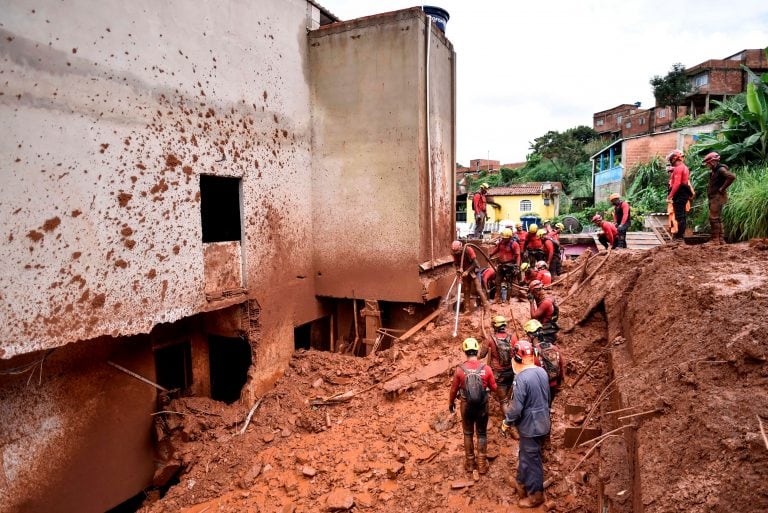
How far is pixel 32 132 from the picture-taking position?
16.4 feet

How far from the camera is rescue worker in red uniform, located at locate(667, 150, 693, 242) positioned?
A: 27.2 feet

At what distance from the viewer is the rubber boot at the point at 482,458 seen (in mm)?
5621

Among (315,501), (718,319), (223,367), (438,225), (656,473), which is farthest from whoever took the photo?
(438,225)

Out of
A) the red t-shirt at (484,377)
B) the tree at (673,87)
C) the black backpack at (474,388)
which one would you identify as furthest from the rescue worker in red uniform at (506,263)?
the tree at (673,87)

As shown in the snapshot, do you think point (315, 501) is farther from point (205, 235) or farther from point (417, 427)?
point (205, 235)

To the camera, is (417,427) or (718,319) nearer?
(718,319)

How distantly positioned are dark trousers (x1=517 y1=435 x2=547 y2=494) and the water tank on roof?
9.28m

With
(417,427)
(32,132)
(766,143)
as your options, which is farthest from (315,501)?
(766,143)

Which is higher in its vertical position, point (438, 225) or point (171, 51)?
point (171, 51)

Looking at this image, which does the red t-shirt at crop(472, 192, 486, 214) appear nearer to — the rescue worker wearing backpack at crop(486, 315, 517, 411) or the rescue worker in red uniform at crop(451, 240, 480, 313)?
the rescue worker in red uniform at crop(451, 240, 480, 313)

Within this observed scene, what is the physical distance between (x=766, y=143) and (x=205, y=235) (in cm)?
1336

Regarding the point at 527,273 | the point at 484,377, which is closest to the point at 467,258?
the point at 527,273

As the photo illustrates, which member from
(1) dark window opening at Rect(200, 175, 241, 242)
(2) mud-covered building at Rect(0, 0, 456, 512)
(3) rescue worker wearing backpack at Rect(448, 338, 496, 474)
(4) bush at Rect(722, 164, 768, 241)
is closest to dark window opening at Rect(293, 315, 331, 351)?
(2) mud-covered building at Rect(0, 0, 456, 512)

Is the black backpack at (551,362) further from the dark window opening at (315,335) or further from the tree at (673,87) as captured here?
the tree at (673,87)
